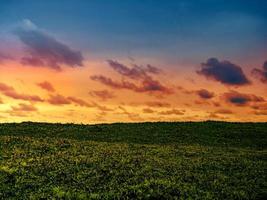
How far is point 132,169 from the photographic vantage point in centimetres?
2875

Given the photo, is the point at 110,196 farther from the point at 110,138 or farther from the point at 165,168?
the point at 110,138

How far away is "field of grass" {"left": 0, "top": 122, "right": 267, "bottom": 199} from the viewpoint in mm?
24031

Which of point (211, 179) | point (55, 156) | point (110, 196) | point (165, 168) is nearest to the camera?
point (110, 196)

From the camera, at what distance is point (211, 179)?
27203 millimetres

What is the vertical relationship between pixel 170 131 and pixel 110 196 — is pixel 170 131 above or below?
above

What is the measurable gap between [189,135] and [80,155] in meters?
20.0

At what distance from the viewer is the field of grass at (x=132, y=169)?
2403cm

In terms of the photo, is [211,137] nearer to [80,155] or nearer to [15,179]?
[80,155]

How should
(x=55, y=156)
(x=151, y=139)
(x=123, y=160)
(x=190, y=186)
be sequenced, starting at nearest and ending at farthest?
(x=190, y=186)
(x=123, y=160)
(x=55, y=156)
(x=151, y=139)

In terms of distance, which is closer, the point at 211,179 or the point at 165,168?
the point at 211,179

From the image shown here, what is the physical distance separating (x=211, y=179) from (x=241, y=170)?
4189 millimetres

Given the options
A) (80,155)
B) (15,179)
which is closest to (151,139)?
(80,155)

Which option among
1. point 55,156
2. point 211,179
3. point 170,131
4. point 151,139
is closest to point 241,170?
point 211,179

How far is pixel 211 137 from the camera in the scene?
5044 centimetres
